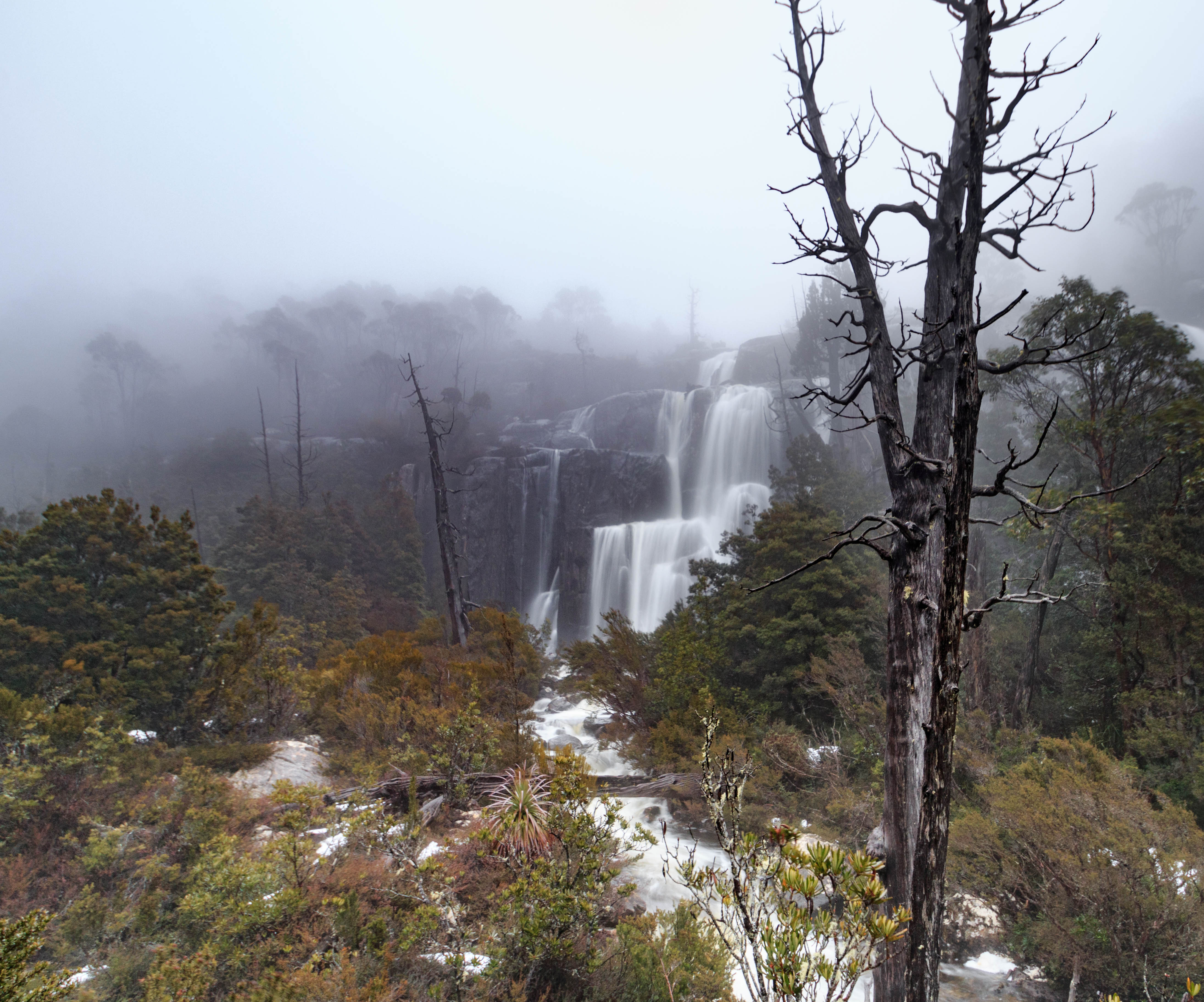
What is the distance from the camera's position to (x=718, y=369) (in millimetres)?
40406

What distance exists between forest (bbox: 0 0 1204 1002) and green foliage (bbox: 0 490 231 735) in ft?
0.15

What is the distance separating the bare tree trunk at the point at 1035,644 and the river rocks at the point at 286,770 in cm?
979

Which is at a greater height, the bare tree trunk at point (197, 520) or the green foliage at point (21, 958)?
the green foliage at point (21, 958)

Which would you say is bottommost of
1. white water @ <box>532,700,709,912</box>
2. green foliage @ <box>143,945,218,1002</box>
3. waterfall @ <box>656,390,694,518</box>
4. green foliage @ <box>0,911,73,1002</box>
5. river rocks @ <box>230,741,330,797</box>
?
white water @ <box>532,700,709,912</box>

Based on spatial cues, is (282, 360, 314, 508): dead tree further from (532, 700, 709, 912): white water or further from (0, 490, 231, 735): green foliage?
(532, 700, 709, 912): white water

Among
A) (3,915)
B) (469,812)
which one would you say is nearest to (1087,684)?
(469,812)

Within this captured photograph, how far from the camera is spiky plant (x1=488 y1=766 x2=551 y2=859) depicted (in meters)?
4.45

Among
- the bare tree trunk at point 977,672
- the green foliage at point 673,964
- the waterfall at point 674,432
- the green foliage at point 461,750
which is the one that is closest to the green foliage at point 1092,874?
the bare tree trunk at point 977,672

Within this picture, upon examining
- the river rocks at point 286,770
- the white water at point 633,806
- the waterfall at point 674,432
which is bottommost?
the white water at point 633,806

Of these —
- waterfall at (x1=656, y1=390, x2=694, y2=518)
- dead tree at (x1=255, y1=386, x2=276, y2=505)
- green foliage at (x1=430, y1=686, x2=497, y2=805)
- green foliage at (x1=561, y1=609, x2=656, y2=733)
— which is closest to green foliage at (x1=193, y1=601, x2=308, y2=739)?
green foliage at (x1=430, y1=686, x2=497, y2=805)

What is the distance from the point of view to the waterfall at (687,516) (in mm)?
20531

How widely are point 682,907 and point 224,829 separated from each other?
427 centimetres

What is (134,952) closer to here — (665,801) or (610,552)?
(665,801)

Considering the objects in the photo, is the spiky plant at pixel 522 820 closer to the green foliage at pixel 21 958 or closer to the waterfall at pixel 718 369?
the green foliage at pixel 21 958
